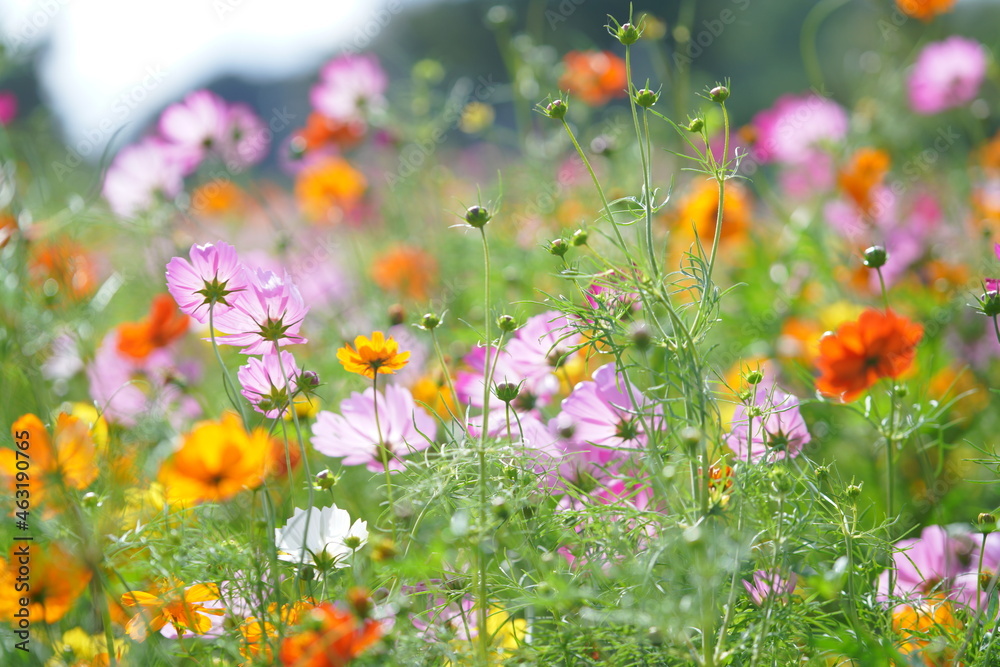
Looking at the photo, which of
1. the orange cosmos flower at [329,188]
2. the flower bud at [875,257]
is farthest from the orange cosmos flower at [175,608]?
the orange cosmos flower at [329,188]

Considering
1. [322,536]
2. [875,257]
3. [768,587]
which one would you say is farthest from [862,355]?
[322,536]

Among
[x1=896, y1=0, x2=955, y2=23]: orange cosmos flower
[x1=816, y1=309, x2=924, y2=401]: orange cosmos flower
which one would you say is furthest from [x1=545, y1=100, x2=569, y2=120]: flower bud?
[x1=896, y1=0, x2=955, y2=23]: orange cosmos flower

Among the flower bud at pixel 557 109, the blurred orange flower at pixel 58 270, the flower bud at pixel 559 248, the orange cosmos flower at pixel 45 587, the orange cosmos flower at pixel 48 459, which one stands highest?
the blurred orange flower at pixel 58 270

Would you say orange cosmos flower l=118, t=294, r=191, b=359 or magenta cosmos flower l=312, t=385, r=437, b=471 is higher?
orange cosmos flower l=118, t=294, r=191, b=359

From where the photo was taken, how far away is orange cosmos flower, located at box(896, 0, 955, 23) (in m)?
1.41

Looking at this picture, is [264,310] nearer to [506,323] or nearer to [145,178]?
[506,323]

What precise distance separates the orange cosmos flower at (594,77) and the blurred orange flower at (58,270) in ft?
2.95

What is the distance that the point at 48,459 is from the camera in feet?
1.92

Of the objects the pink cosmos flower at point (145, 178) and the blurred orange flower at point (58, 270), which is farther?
the pink cosmos flower at point (145, 178)

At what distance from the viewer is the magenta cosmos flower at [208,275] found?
0.61 meters

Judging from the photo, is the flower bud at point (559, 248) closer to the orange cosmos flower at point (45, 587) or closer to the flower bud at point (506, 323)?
the flower bud at point (506, 323)

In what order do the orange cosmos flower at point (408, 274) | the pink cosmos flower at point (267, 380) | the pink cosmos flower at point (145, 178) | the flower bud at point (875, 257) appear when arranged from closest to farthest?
1. the pink cosmos flower at point (267, 380)
2. the flower bud at point (875, 257)
3. the orange cosmos flower at point (408, 274)
4. the pink cosmos flower at point (145, 178)

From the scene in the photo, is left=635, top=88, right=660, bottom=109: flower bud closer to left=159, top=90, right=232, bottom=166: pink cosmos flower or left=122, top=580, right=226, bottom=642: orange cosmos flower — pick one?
left=122, top=580, right=226, bottom=642: orange cosmos flower

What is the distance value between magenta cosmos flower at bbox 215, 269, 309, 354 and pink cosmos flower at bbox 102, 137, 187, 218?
108cm
